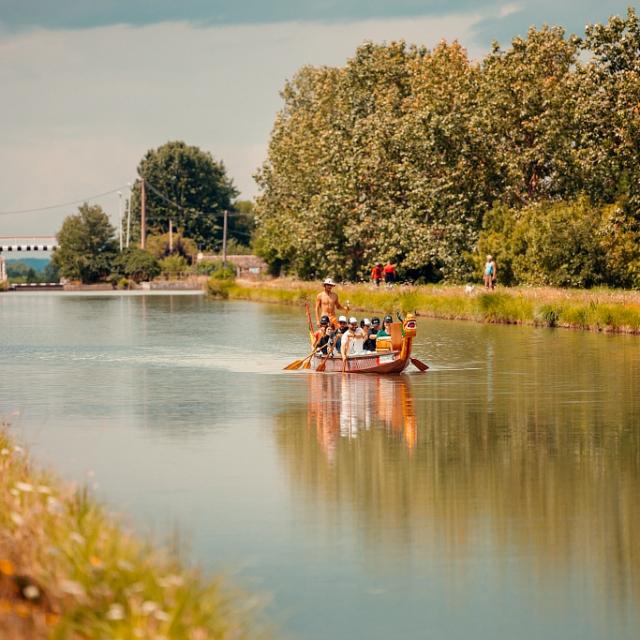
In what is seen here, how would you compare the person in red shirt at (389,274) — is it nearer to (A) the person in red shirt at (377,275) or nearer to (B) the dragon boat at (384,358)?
(A) the person in red shirt at (377,275)

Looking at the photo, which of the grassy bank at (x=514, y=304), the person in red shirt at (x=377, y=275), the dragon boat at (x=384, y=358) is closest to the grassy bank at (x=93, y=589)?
the dragon boat at (x=384, y=358)

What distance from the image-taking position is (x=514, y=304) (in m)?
51.9

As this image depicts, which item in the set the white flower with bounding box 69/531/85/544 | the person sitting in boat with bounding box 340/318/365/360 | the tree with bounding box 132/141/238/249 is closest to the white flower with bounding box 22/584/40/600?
the white flower with bounding box 69/531/85/544

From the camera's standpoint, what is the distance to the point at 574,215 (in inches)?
2291

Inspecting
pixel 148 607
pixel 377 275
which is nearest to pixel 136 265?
pixel 377 275

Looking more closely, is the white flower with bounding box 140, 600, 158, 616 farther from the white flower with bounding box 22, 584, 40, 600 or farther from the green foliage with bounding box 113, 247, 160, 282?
the green foliage with bounding box 113, 247, 160, 282

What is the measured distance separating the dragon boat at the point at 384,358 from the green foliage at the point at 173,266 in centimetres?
10641

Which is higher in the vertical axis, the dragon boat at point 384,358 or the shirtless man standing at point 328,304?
the shirtless man standing at point 328,304

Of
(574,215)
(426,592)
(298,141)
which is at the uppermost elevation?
(298,141)

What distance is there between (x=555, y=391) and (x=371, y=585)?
53.5 feet

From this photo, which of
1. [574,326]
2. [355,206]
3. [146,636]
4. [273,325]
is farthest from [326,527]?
[355,206]

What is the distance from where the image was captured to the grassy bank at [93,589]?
8.02 m

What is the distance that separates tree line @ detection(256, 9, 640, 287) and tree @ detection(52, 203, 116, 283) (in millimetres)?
46386

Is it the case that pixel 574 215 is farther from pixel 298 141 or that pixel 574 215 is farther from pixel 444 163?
pixel 298 141
